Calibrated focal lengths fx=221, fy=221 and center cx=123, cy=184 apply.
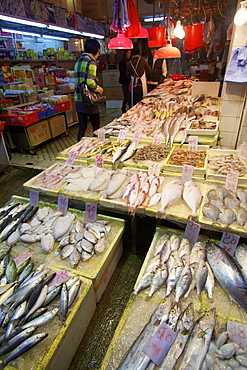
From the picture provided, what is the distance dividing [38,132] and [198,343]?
270 inches

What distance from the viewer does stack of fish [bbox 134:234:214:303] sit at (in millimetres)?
2037

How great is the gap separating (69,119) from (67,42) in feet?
24.0

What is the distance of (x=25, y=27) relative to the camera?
356 inches

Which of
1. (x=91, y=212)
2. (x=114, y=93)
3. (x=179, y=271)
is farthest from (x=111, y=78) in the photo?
(x=179, y=271)

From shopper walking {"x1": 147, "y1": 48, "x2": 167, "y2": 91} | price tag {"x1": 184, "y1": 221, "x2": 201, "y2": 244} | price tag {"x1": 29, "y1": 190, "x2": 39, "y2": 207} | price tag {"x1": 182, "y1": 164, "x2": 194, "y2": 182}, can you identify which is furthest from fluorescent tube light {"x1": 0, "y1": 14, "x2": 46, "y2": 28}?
price tag {"x1": 184, "y1": 221, "x2": 201, "y2": 244}

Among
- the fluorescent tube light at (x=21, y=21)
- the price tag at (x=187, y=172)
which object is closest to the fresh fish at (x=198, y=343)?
the price tag at (x=187, y=172)

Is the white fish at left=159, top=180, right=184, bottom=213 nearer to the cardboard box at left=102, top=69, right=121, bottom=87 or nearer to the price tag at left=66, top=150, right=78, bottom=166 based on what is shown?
the price tag at left=66, top=150, right=78, bottom=166

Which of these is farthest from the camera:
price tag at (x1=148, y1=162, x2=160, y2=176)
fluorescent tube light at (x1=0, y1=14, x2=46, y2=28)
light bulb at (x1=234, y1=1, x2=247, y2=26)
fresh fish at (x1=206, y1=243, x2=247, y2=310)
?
fluorescent tube light at (x1=0, y1=14, x2=46, y2=28)

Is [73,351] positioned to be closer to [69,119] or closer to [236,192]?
[236,192]

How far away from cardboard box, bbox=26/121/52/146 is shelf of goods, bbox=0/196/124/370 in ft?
13.2

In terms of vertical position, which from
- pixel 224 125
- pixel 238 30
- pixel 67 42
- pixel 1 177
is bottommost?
pixel 1 177

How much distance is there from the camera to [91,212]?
2850 millimetres

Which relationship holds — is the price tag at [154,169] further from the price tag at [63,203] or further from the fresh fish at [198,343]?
the fresh fish at [198,343]

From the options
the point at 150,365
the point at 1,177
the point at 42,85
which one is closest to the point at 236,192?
the point at 150,365
